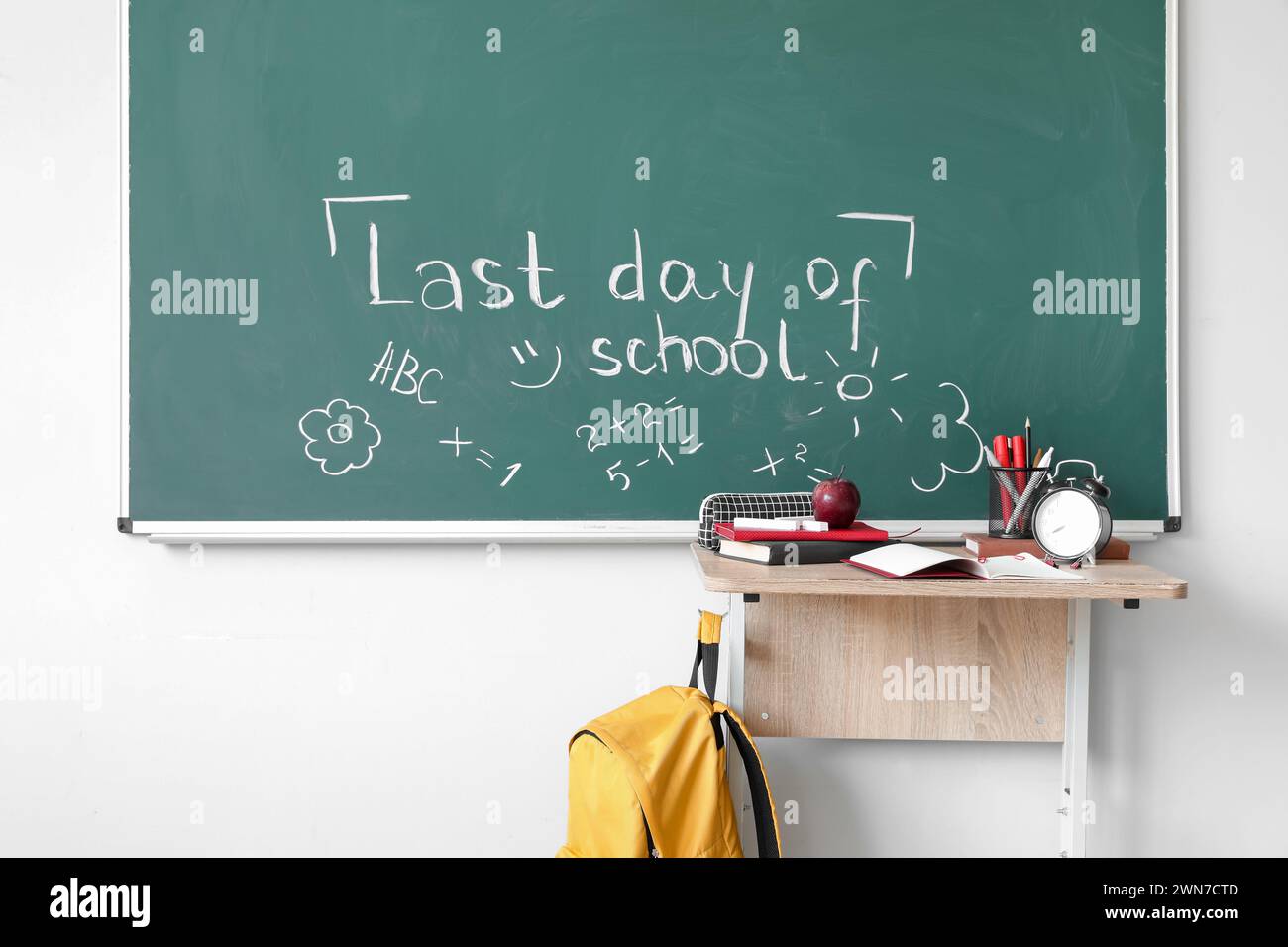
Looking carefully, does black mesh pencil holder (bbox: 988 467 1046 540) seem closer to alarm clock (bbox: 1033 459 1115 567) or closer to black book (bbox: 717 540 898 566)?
alarm clock (bbox: 1033 459 1115 567)

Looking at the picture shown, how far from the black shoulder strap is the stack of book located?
0.89 ft

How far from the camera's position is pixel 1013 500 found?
1.52 metres

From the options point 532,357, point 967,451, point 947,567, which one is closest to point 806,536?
point 947,567

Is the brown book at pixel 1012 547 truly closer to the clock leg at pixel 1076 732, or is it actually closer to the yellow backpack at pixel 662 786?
the clock leg at pixel 1076 732

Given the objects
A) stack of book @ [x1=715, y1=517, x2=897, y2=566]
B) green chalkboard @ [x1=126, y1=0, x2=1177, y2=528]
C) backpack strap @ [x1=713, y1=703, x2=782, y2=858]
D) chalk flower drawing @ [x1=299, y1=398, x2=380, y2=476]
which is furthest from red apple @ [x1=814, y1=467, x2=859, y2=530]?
chalk flower drawing @ [x1=299, y1=398, x2=380, y2=476]

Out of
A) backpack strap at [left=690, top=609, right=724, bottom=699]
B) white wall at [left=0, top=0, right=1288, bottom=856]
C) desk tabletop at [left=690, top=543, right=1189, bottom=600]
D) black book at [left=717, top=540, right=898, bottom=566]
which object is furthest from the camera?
white wall at [left=0, top=0, right=1288, bottom=856]

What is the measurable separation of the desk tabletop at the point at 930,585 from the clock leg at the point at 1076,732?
0.31m

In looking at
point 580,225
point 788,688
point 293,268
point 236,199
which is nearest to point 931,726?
point 788,688

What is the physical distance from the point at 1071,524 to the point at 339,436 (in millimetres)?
1283

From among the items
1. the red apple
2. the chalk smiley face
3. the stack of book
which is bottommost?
the stack of book

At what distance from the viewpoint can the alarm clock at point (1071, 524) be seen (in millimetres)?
1382

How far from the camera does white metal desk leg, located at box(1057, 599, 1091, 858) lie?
1601mm

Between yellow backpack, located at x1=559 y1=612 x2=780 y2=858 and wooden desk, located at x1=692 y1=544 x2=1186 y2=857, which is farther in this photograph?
wooden desk, located at x1=692 y1=544 x2=1186 y2=857
